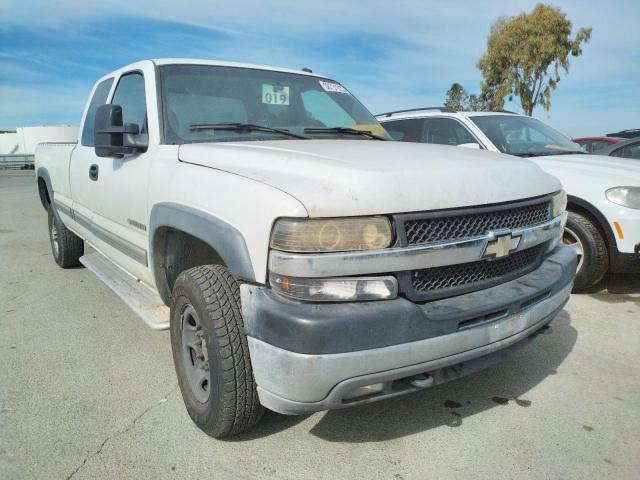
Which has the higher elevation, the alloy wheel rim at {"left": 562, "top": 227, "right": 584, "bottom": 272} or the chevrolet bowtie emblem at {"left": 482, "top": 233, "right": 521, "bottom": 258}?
the chevrolet bowtie emblem at {"left": 482, "top": 233, "right": 521, "bottom": 258}

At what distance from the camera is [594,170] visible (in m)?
4.51

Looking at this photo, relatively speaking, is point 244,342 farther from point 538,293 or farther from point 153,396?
point 538,293

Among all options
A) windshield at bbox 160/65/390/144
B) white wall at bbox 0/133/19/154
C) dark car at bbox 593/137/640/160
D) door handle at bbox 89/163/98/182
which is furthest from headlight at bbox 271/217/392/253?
white wall at bbox 0/133/19/154

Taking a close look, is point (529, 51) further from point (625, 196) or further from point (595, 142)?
point (625, 196)

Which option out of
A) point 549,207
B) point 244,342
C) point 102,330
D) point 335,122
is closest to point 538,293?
point 549,207

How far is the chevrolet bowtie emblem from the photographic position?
2.16 meters

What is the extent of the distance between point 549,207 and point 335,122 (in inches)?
58.2

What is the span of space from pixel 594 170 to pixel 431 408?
3015 millimetres

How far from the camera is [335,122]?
3443 millimetres

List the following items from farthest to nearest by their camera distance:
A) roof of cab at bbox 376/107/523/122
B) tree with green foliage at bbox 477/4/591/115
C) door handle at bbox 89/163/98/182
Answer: tree with green foliage at bbox 477/4/591/115, roof of cab at bbox 376/107/523/122, door handle at bbox 89/163/98/182

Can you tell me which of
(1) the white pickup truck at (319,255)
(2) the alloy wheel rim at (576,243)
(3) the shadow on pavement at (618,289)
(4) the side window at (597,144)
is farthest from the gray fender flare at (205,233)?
(4) the side window at (597,144)

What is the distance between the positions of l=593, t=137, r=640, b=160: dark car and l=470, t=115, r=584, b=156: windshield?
70cm

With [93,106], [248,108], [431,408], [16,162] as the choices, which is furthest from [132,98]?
[16,162]

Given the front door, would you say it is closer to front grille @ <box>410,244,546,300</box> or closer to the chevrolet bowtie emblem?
front grille @ <box>410,244,546,300</box>
